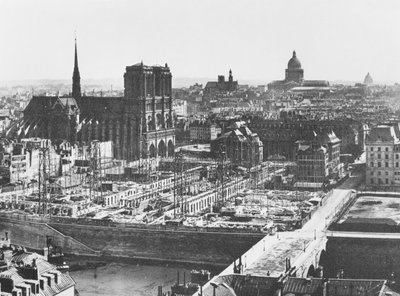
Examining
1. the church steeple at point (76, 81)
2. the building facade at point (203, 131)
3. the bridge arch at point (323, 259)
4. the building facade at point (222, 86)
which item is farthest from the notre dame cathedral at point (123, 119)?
the building facade at point (222, 86)

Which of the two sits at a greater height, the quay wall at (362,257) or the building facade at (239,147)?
the building facade at (239,147)

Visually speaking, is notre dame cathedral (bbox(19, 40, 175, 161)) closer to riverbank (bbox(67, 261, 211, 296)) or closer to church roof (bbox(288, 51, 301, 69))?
riverbank (bbox(67, 261, 211, 296))

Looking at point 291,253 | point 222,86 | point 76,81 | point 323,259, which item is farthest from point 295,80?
point 291,253

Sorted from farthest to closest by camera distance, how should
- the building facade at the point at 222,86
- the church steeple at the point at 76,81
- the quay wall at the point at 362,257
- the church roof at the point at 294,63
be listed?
the church roof at the point at 294,63 < the building facade at the point at 222,86 < the church steeple at the point at 76,81 < the quay wall at the point at 362,257

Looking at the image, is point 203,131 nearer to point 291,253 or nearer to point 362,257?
point 362,257

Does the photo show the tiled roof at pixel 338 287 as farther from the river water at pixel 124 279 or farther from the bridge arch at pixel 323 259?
the bridge arch at pixel 323 259

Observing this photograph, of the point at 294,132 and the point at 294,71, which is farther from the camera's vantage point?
the point at 294,71

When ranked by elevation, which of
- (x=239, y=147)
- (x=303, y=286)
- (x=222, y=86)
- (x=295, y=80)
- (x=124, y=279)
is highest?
(x=295, y=80)
